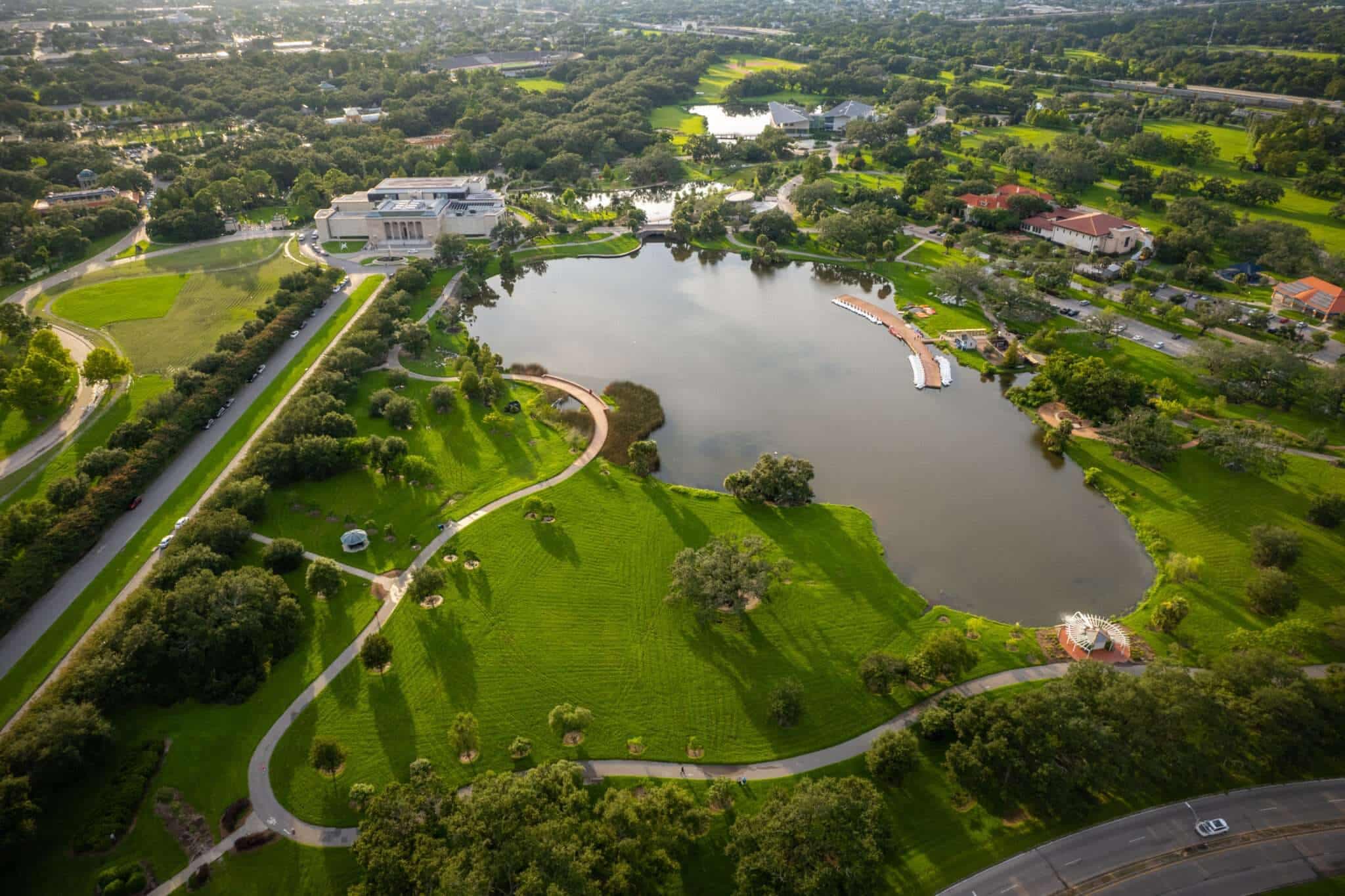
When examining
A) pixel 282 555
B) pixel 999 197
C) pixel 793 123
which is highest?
pixel 793 123

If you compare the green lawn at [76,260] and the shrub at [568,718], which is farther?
the green lawn at [76,260]

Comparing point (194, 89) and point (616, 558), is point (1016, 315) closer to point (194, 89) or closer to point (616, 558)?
point (616, 558)

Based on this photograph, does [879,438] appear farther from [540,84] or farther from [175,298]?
[540,84]

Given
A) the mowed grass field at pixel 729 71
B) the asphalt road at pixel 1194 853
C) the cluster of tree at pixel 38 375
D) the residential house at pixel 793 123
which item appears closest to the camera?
the asphalt road at pixel 1194 853

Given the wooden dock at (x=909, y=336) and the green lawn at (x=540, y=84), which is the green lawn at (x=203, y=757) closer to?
the wooden dock at (x=909, y=336)

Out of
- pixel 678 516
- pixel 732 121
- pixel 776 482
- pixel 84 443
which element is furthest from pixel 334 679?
pixel 732 121

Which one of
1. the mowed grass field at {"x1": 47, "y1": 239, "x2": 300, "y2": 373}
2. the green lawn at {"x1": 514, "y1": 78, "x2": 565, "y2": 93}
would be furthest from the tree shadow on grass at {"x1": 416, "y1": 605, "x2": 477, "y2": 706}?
the green lawn at {"x1": 514, "y1": 78, "x2": 565, "y2": 93}

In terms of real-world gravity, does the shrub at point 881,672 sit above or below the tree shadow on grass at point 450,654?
above

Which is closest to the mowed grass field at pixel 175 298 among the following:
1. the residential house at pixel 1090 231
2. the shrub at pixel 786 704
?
the shrub at pixel 786 704
